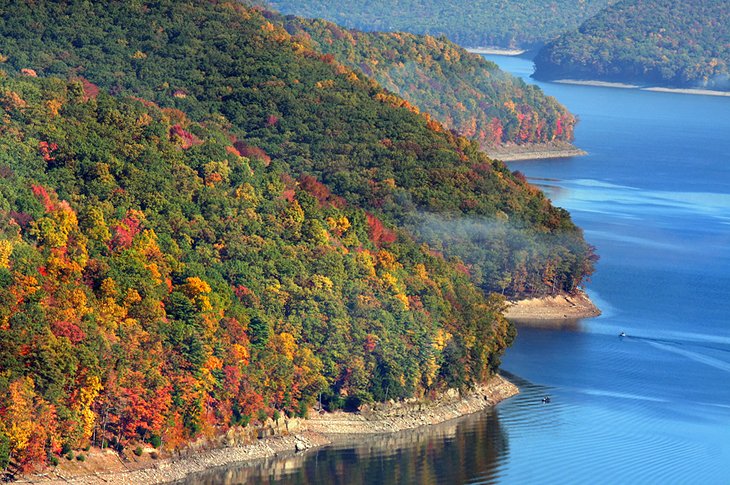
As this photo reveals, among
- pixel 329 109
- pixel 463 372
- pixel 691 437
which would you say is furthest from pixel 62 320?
pixel 329 109

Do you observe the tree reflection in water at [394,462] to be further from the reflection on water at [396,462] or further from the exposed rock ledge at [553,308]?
the exposed rock ledge at [553,308]

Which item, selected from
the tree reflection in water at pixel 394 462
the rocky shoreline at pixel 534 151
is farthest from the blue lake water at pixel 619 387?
the rocky shoreline at pixel 534 151

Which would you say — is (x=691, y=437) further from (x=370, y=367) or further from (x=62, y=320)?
(x=62, y=320)

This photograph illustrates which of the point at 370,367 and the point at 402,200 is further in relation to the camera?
the point at 402,200

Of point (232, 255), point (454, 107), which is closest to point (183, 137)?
point (232, 255)

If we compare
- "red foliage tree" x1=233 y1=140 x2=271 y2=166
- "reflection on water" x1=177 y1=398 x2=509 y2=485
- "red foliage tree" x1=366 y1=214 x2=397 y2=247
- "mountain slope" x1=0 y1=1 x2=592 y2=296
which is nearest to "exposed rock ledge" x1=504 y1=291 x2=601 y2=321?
"mountain slope" x1=0 y1=1 x2=592 y2=296

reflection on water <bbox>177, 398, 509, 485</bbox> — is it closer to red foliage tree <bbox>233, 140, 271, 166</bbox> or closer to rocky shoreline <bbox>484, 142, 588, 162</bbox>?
red foliage tree <bbox>233, 140, 271, 166</bbox>
